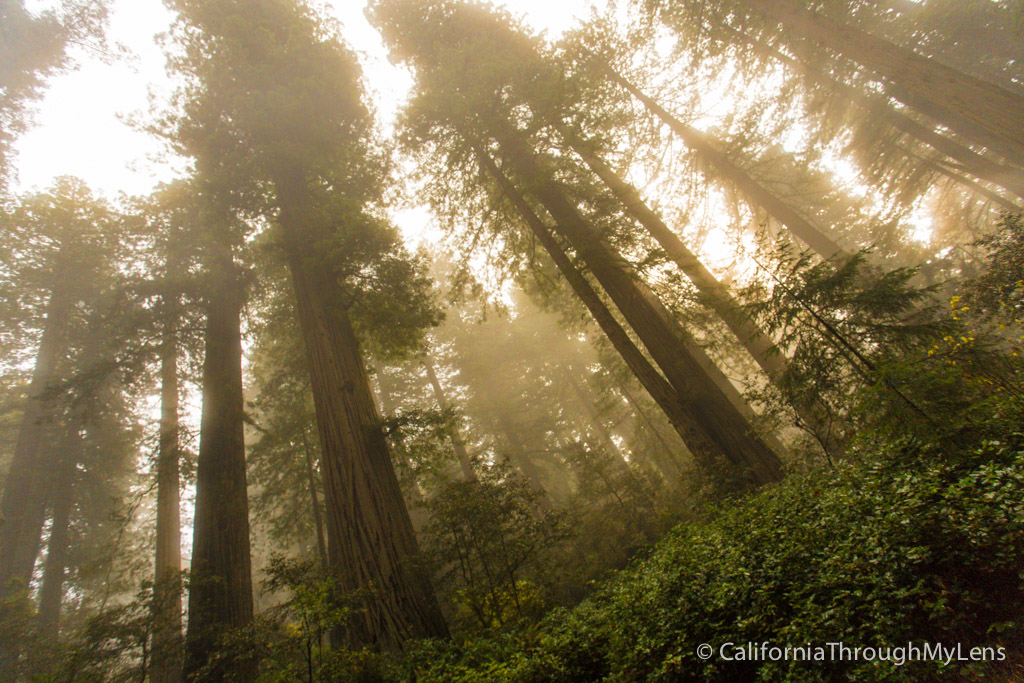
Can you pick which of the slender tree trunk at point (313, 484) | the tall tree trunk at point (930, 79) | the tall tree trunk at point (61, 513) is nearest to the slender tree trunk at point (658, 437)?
the tall tree trunk at point (930, 79)

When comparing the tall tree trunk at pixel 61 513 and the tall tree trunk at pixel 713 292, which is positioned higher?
the tall tree trunk at pixel 61 513

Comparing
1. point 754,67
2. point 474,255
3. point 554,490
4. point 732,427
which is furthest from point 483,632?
point 554,490

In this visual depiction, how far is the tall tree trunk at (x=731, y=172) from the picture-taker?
1313cm

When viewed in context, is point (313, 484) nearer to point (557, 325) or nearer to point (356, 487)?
point (356, 487)

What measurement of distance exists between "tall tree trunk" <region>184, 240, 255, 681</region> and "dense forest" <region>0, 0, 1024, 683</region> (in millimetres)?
60

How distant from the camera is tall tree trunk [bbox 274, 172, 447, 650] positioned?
533cm

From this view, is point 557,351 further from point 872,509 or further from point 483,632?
point 872,509

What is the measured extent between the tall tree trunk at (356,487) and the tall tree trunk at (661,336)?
196 inches

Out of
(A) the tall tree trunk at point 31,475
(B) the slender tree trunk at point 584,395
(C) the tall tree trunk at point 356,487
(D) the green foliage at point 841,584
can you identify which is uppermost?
(A) the tall tree trunk at point 31,475

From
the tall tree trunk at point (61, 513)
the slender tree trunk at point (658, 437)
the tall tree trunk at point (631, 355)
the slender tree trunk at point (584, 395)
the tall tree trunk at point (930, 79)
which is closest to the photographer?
the tall tree trunk at point (631, 355)

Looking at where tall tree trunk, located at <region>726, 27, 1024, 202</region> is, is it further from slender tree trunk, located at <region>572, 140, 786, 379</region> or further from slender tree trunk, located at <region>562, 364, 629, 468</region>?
slender tree trunk, located at <region>562, 364, 629, 468</region>

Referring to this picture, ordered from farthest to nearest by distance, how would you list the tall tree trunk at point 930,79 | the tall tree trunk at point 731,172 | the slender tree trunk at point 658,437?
the slender tree trunk at point 658,437
the tall tree trunk at point 731,172
the tall tree trunk at point 930,79

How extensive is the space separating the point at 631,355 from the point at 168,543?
15985 mm

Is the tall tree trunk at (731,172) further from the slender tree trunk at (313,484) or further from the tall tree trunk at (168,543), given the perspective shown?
the tall tree trunk at (168,543)
